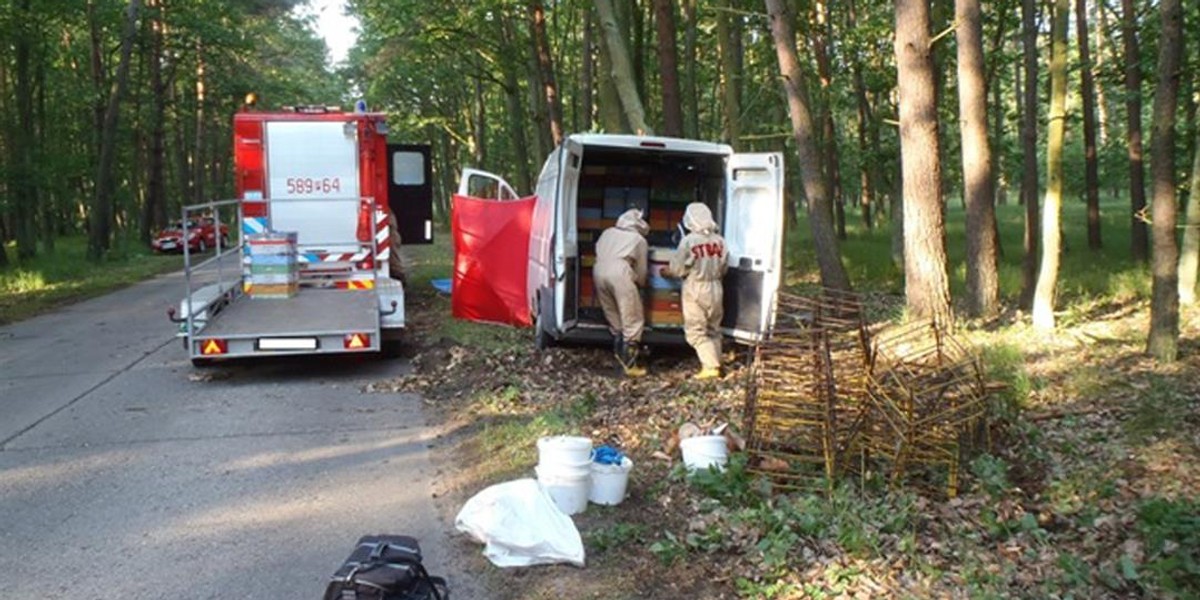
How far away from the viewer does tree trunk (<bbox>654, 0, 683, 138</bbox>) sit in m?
15.2

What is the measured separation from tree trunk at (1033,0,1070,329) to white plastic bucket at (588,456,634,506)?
21.6ft

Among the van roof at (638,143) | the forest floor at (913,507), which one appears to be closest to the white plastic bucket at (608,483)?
the forest floor at (913,507)

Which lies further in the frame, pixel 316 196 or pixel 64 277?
pixel 64 277

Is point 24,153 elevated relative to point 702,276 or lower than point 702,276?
elevated

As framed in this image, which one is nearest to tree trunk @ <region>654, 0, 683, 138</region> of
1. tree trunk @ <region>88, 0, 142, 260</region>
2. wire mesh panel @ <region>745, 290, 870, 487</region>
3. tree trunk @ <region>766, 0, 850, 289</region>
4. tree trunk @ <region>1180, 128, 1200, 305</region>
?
tree trunk @ <region>766, 0, 850, 289</region>

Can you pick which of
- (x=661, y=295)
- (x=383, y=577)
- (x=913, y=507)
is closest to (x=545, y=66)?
(x=661, y=295)

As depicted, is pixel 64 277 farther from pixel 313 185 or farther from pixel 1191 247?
pixel 1191 247

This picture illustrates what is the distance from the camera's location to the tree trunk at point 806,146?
1220 cm

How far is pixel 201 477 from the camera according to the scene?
6.60 meters

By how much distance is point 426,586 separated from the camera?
378 cm

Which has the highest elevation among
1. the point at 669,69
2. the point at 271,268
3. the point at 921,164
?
the point at 669,69

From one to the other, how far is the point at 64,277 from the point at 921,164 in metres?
20.6

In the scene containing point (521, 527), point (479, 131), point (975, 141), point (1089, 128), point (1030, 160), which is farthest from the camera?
point (479, 131)

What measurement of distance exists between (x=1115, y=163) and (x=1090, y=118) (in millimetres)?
6686
